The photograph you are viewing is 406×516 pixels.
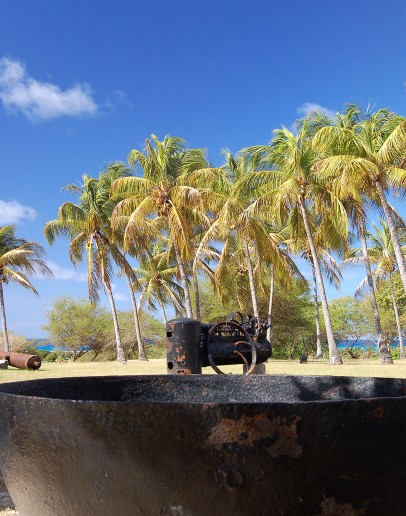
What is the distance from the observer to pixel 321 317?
41.1m

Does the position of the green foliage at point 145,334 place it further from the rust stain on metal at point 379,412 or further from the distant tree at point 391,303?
the rust stain on metal at point 379,412

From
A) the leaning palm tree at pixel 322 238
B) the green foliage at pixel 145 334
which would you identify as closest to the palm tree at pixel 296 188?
the leaning palm tree at pixel 322 238

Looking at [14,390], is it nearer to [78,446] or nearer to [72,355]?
[78,446]

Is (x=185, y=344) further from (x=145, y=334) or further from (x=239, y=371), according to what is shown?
(x=145, y=334)

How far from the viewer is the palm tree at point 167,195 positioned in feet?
65.9

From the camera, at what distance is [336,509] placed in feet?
3.35

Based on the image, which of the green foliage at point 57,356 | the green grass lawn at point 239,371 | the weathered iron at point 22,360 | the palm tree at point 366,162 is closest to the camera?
the green grass lawn at point 239,371

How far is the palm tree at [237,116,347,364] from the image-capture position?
20.0 m

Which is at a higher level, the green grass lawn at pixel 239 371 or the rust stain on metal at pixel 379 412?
the rust stain on metal at pixel 379 412

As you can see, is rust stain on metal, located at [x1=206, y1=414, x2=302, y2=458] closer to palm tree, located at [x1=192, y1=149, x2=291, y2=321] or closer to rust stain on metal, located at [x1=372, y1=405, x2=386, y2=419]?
rust stain on metal, located at [x1=372, y1=405, x2=386, y2=419]

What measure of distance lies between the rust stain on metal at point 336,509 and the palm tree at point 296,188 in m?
18.8

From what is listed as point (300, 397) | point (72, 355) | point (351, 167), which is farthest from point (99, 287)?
point (300, 397)

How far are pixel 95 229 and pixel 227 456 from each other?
2591cm

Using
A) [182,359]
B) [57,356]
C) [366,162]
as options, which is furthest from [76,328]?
[182,359]
